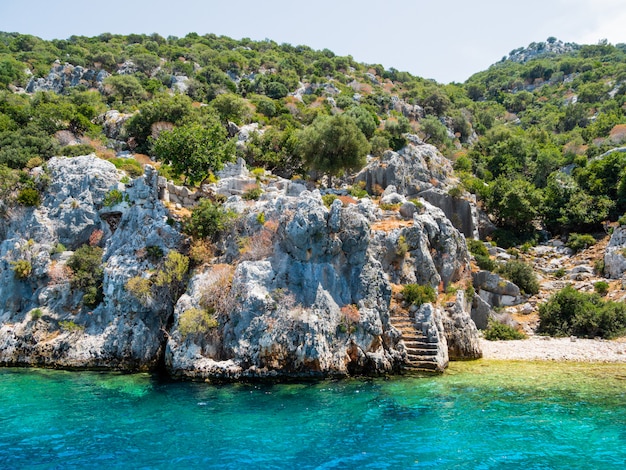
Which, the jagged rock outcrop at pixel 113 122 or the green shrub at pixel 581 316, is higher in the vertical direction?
the jagged rock outcrop at pixel 113 122

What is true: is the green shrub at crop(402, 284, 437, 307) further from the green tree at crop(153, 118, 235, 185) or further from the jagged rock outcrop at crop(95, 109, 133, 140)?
the jagged rock outcrop at crop(95, 109, 133, 140)

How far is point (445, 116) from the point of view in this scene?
8512 cm

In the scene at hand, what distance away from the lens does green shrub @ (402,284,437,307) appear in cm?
2622

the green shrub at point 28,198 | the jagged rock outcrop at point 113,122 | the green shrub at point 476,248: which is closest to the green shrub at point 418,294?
the green shrub at point 476,248

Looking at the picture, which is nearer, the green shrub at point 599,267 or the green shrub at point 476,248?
the green shrub at point 599,267

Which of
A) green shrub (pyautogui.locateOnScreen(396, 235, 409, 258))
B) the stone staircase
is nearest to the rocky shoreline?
the stone staircase

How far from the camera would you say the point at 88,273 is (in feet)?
93.6

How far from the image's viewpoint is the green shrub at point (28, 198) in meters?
31.5

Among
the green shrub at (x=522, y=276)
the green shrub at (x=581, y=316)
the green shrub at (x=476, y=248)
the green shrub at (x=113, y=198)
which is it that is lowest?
the green shrub at (x=581, y=316)

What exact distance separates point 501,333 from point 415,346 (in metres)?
10.8

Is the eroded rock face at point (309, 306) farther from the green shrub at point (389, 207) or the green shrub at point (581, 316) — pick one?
the green shrub at point (581, 316)

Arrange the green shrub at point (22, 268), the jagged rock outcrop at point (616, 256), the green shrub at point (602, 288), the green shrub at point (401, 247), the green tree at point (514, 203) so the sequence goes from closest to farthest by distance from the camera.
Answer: the green shrub at point (401, 247), the green shrub at point (22, 268), the green shrub at point (602, 288), the jagged rock outcrop at point (616, 256), the green tree at point (514, 203)

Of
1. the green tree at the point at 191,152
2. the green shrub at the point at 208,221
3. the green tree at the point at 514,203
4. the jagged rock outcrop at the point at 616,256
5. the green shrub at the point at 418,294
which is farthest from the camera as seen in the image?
the green tree at the point at 514,203

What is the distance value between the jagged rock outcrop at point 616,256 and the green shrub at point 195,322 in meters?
35.9
